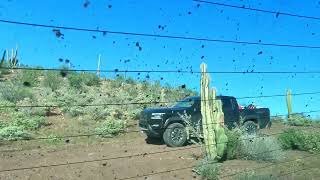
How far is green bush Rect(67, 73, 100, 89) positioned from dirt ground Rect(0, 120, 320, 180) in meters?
17.3

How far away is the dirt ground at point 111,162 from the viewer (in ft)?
48.1

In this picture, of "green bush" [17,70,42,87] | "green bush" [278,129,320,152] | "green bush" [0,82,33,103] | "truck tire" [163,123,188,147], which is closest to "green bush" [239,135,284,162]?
"green bush" [278,129,320,152]

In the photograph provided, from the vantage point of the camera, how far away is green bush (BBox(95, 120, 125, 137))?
2373cm

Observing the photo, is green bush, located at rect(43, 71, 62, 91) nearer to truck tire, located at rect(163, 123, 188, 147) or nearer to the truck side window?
the truck side window

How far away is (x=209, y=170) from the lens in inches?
564

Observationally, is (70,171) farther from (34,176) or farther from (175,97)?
(175,97)

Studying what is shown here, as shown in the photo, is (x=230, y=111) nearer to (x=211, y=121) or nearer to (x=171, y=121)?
(x=171, y=121)

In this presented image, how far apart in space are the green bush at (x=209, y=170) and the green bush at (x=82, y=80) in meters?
25.1

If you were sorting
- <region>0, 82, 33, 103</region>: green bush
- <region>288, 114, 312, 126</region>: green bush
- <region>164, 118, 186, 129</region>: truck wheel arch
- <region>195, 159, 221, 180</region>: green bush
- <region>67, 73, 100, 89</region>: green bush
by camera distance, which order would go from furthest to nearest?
<region>67, 73, 100, 89</region>: green bush, <region>0, 82, 33, 103</region>: green bush, <region>288, 114, 312, 126</region>: green bush, <region>164, 118, 186, 129</region>: truck wheel arch, <region>195, 159, 221, 180</region>: green bush

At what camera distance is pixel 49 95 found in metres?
33.4

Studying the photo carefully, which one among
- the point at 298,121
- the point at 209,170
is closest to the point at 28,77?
the point at 298,121

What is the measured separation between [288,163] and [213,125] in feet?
7.94

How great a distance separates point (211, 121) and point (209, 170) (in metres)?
1.90

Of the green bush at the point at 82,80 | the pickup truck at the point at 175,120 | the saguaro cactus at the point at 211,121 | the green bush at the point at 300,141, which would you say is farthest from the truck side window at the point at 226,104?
the green bush at the point at 82,80
